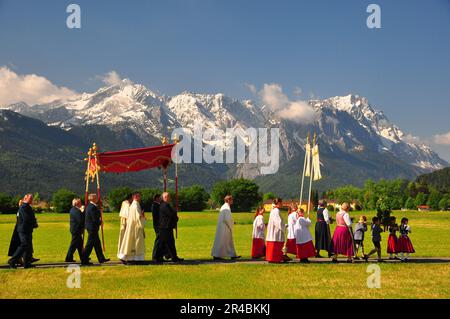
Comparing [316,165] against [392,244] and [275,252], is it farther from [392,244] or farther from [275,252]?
[275,252]

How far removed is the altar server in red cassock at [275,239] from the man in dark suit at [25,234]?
8.80 meters

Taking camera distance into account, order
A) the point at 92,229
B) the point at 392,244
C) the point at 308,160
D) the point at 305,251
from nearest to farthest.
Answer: the point at 92,229, the point at 305,251, the point at 392,244, the point at 308,160

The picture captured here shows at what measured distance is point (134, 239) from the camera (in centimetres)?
2030

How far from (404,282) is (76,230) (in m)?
12.1

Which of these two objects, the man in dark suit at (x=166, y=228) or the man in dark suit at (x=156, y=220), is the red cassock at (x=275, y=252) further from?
the man in dark suit at (x=156, y=220)

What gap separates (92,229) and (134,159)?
13.5 feet

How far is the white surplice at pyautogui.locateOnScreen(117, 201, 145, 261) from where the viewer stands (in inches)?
794

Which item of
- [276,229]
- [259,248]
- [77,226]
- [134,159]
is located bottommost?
[259,248]

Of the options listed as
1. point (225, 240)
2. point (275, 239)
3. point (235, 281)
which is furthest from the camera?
point (225, 240)

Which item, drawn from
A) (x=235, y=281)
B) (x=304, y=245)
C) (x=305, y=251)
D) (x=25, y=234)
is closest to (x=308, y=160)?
(x=304, y=245)

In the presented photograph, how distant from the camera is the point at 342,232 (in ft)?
67.2

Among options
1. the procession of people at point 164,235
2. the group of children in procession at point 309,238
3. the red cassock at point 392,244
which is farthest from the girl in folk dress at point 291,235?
the red cassock at point 392,244
